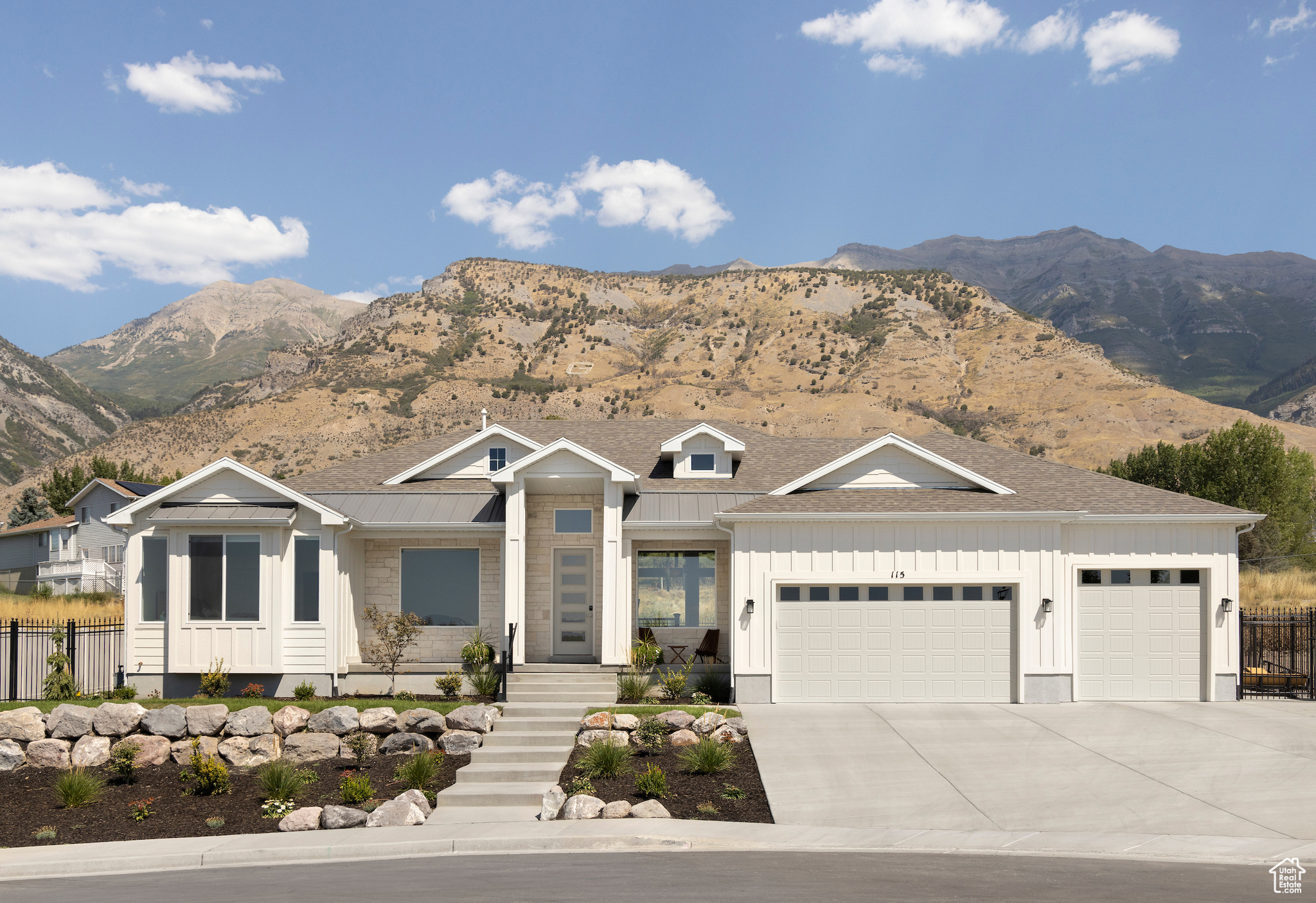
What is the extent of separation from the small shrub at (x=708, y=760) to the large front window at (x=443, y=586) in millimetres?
7198

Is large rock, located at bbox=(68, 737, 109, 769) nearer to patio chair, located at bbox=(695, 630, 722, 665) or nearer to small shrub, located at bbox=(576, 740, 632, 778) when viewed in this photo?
small shrub, located at bbox=(576, 740, 632, 778)

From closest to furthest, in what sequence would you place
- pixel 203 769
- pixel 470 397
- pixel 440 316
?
pixel 203 769
pixel 470 397
pixel 440 316

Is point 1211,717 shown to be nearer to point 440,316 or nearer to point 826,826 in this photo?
point 826,826

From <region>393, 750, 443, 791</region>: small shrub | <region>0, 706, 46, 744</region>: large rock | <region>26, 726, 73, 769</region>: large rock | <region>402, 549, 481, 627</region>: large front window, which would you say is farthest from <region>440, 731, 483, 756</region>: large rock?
<region>0, 706, 46, 744</region>: large rock

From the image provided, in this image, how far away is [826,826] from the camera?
31.3ft

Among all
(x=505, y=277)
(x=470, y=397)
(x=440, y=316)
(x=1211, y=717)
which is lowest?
(x=1211, y=717)

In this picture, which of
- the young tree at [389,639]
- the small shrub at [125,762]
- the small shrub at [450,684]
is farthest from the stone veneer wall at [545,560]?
the small shrub at [125,762]

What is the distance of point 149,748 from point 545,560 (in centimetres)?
738

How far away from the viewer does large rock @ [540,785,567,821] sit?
10.3 m

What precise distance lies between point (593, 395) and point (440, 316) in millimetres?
25125

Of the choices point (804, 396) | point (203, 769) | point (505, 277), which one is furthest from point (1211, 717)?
point (505, 277)

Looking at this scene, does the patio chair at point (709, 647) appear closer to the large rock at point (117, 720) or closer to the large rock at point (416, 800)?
the large rock at point (416, 800)

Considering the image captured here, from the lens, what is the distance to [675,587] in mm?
17672

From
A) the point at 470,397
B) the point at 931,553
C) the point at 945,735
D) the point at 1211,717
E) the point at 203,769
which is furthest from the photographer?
the point at 470,397
